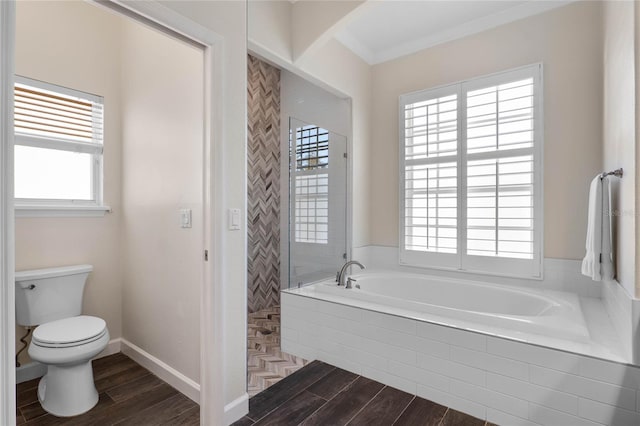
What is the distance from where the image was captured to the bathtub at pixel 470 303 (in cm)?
183

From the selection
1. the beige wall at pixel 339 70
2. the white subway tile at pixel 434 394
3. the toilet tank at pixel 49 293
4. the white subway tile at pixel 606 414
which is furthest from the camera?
the beige wall at pixel 339 70

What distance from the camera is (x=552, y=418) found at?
162 centimetres

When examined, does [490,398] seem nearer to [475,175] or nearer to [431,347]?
[431,347]

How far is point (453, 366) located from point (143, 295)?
83.6 inches

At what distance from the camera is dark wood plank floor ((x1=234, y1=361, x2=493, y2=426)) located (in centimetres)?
177

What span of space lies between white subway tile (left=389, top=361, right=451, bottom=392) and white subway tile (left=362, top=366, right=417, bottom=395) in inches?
1.0

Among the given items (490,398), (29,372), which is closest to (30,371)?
(29,372)

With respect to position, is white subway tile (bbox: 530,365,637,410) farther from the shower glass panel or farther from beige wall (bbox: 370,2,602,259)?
the shower glass panel

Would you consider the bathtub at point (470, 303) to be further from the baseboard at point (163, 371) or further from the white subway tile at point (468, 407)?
the baseboard at point (163, 371)

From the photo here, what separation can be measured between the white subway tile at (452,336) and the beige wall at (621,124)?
0.72 metres

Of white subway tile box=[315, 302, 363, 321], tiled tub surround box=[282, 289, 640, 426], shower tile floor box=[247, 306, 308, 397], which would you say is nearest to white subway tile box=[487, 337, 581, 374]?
tiled tub surround box=[282, 289, 640, 426]

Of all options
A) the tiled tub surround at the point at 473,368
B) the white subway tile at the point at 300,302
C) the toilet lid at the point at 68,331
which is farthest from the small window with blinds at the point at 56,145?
the tiled tub surround at the point at 473,368

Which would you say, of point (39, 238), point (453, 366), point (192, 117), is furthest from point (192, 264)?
point (453, 366)

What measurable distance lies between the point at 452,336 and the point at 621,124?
56.7 inches
